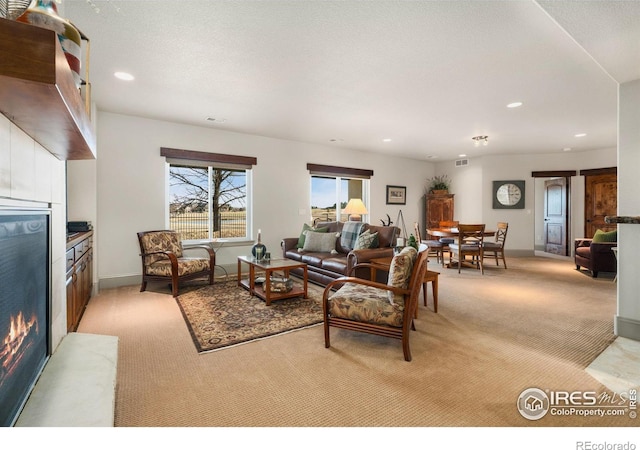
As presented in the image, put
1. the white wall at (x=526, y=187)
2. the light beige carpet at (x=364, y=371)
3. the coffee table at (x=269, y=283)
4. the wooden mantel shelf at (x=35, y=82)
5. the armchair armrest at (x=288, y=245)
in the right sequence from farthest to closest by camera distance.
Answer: the white wall at (x=526, y=187)
the armchair armrest at (x=288, y=245)
the coffee table at (x=269, y=283)
the light beige carpet at (x=364, y=371)
the wooden mantel shelf at (x=35, y=82)

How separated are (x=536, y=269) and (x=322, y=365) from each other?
5.63 meters

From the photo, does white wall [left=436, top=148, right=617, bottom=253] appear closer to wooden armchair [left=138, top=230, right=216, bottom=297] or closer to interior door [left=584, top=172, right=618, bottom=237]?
interior door [left=584, top=172, right=618, bottom=237]

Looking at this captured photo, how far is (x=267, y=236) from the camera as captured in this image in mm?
5867

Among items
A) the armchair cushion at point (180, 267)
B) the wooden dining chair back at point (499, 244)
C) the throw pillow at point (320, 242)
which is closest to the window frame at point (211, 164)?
the armchair cushion at point (180, 267)

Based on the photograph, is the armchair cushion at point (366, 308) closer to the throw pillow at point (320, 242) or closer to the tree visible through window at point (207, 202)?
the throw pillow at point (320, 242)

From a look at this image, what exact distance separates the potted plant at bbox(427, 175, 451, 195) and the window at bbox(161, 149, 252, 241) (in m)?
5.36

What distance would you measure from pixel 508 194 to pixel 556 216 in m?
1.76

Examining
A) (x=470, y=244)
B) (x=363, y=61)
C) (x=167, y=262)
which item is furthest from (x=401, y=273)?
(x=470, y=244)

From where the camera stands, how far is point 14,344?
1.16 metres

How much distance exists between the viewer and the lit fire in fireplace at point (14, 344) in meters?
1.05

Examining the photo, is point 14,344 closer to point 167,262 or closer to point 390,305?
point 390,305

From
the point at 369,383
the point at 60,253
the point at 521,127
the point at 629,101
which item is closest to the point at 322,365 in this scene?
the point at 369,383

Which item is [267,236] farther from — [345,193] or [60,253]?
[60,253]

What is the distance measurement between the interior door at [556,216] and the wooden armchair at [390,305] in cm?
766
